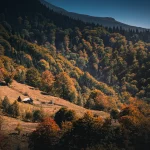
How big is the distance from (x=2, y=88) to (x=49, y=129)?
6577 cm

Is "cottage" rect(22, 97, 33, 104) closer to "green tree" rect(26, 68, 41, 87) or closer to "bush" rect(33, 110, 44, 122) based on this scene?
"bush" rect(33, 110, 44, 122)

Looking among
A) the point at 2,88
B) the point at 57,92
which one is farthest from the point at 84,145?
the point at 57,92

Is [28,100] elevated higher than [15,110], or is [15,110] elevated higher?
[15,110]

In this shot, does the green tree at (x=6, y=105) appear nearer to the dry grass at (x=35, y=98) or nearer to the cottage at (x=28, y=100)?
the dry grass at (x=35, y=98)

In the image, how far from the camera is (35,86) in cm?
17125

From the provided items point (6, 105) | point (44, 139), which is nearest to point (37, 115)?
point (6, 105)

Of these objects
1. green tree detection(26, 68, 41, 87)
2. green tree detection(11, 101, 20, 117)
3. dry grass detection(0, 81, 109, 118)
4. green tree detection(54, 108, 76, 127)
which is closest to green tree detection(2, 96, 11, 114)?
green tree detection(11, 101, 20, 117)

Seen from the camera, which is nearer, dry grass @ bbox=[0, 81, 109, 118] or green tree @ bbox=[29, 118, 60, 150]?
green tree @ bbox=[29, 118, 60, 150]

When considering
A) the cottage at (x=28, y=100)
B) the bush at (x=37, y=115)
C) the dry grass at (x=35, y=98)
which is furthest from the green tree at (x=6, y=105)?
the cottage at (x=28, y=100)

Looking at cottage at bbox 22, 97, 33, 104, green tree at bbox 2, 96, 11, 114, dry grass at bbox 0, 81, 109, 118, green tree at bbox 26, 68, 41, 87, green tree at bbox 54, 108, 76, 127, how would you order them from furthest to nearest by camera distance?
green tree at bbox 26, 68, 41, 87
cottage at bbox 22, 97, 33, 104
dry grass at bbox 0, 81, 109, 118
green tree at bbox 2, 96, 11, 114
green tree at bbox 54, 108, 76, 127

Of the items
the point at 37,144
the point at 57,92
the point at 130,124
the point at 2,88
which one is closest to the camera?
the point at 37,144

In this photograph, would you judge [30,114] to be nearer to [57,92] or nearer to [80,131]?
[80,131]

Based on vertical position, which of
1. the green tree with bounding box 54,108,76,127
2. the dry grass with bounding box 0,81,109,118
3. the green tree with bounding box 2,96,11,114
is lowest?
the dry grass with bounding box 0,81,109,118

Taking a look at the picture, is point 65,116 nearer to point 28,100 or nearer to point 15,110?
point 15,110
